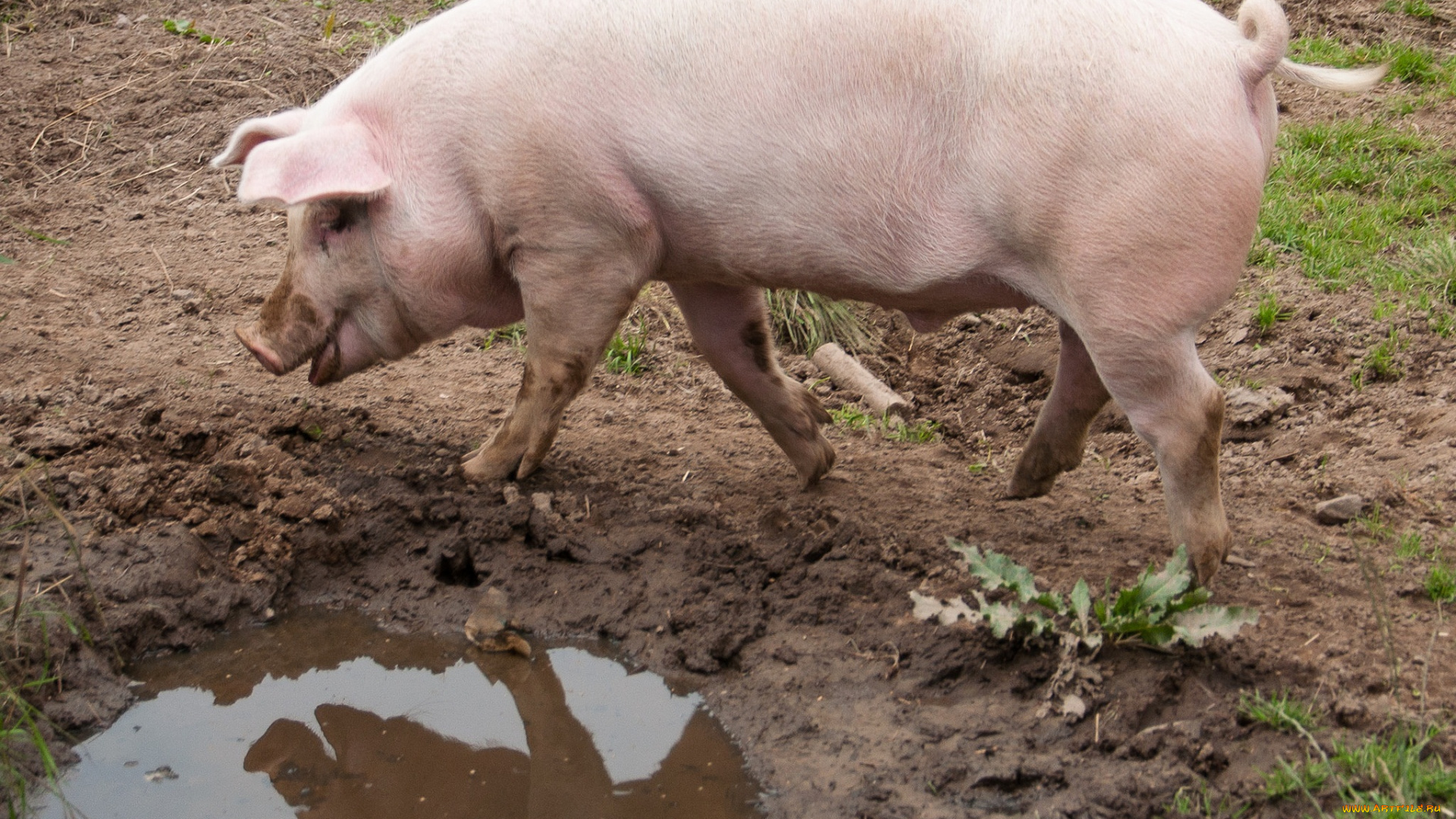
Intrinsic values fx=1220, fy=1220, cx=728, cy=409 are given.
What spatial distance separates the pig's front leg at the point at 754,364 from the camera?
13.8ft

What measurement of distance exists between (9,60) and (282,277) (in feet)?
15.4

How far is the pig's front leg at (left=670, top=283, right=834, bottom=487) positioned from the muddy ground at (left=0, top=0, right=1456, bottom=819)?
171mm

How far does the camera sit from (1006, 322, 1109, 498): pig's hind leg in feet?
Result: 12.7

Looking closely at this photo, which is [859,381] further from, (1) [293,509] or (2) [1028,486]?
(1) [293,509]

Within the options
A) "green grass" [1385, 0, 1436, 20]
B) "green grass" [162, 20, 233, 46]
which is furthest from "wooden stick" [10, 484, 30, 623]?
"green grass" [1385, 0, 1436, 20]

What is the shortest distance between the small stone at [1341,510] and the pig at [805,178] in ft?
2.46

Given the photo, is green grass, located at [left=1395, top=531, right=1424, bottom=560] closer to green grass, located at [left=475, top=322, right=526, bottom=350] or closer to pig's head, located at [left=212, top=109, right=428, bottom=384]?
pig's head, located at [left=212, top=109, right=428, bottom=384]

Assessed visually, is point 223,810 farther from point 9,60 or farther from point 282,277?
point 9,60

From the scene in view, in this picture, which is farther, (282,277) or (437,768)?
(282,277)

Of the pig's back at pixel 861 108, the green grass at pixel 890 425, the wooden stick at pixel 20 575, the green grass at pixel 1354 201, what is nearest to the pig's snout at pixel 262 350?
the wooden stick at pixel 20 575

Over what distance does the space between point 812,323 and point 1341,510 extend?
2.48 metres

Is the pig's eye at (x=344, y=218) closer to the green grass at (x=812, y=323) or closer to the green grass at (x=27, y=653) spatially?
the green grass at (x=27, y=653)

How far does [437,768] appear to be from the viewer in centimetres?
302

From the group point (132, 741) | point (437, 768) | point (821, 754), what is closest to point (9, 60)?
point (132, 741)
